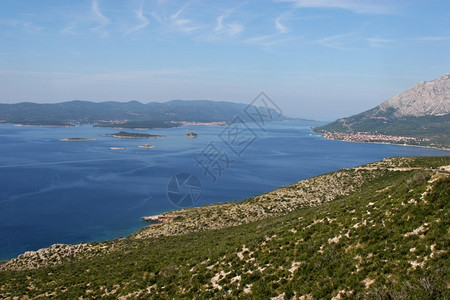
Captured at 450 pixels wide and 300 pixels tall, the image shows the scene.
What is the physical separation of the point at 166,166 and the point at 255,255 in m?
87.1

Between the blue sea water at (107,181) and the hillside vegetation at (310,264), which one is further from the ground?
the hillside vegetation at (310,264)

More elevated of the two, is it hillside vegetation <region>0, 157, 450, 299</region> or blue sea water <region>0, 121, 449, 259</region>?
hillside vegetation <region>0, 157, 450, 299</region>

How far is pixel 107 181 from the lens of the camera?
78938 millimetres

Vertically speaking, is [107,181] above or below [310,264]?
below

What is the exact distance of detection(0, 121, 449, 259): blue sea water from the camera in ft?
155

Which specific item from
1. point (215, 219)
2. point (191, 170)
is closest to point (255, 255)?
point (215, 219)

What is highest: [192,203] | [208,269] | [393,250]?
[393,250]

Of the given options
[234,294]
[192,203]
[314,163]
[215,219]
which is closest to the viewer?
[234,294]

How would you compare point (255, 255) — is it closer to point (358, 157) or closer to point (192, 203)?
point (192, 203)

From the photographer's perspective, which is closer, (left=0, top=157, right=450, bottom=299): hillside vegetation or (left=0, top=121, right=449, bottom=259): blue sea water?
(left=0, top=157, right=450, bottom=299): hillside vegetation

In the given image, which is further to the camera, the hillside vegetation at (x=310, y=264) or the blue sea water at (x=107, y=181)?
the blue sea water at (x=107, y=181)

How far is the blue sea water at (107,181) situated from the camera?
4709cm

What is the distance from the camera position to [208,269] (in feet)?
43.0

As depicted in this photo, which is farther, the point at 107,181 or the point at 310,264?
the point at 107,181
